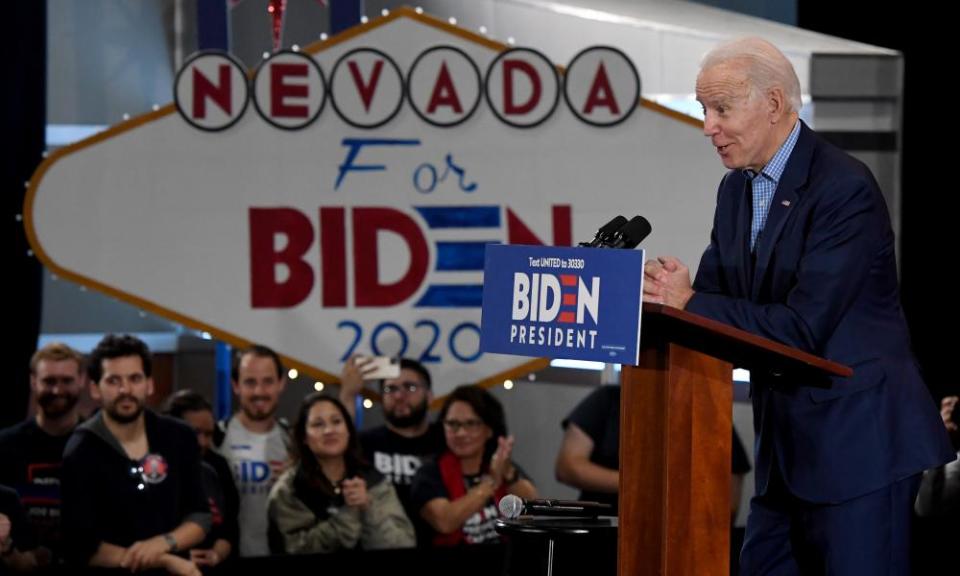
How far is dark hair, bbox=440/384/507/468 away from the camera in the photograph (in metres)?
5.58

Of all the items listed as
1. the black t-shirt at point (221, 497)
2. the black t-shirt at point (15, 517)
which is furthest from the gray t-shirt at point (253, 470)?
the black t-shirt at point (15, 517)

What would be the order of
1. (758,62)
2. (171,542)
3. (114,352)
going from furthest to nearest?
1. (114,352)
2. (171,542)
3. (758,62)

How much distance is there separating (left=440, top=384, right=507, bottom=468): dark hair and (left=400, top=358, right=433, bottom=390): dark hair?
0.25 m

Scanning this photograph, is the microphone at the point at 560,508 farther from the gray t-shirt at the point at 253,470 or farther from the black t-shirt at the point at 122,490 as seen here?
the gray t-shirt at the point at 253,470

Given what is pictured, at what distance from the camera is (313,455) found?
5254 mm

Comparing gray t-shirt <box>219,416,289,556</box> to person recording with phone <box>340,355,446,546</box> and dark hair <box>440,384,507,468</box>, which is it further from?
dark hair <box>440,384,507,468</box>

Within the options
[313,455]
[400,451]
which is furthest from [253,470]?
[400,451]

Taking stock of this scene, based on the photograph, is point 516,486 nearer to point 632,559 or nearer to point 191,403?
point 191,403

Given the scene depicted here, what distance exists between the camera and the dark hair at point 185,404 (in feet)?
18.8

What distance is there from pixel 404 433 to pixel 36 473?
1.38 meters

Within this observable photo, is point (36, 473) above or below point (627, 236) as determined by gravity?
below

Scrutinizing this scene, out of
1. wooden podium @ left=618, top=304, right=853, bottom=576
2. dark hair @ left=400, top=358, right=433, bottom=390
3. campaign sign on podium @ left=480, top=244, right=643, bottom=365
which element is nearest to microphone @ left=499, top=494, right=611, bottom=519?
wooden podium @ left=618, top=304, right=853, bottom=576

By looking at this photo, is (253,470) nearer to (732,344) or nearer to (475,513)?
(475,513)

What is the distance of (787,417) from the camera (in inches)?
104
